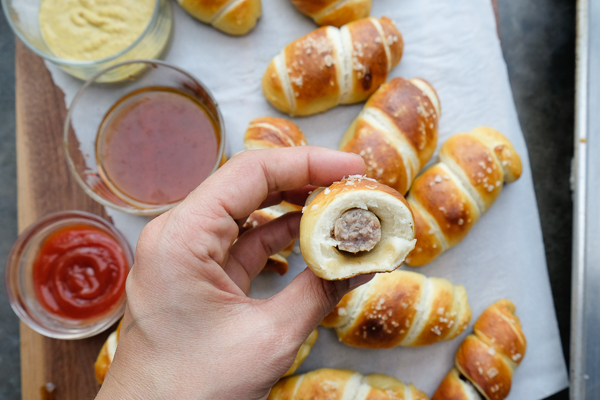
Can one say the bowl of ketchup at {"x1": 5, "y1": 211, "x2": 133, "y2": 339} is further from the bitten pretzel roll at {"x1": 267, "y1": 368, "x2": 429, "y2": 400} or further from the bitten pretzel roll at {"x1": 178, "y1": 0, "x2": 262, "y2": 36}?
the bitten pretzel roll at {"x1": 178, "y1": 0, "x2": 262, "y2": 36}

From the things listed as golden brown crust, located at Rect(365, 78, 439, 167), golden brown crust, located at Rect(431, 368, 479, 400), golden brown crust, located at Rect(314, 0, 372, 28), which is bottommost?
golden brown crust, located at Rect(431, 368, 479, 400)

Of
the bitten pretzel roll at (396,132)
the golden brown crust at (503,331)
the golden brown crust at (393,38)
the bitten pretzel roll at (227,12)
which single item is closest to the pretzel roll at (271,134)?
the bitten pretzel roll at (396,132)

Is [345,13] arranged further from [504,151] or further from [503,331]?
[503,331]

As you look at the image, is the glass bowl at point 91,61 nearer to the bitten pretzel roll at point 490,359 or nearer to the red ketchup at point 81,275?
the red ketchup at point 81,275

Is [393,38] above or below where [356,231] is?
above

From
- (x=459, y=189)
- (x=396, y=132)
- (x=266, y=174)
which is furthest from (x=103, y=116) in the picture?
(x=459, y=189)

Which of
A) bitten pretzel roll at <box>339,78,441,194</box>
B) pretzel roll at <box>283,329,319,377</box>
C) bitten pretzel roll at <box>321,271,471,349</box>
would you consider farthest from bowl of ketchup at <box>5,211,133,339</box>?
bitten pretzel roll at <box>339,78,441,194</box>

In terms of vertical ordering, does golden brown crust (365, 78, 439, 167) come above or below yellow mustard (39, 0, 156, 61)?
below

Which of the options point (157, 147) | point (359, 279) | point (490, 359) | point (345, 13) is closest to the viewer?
point (359, 279)
